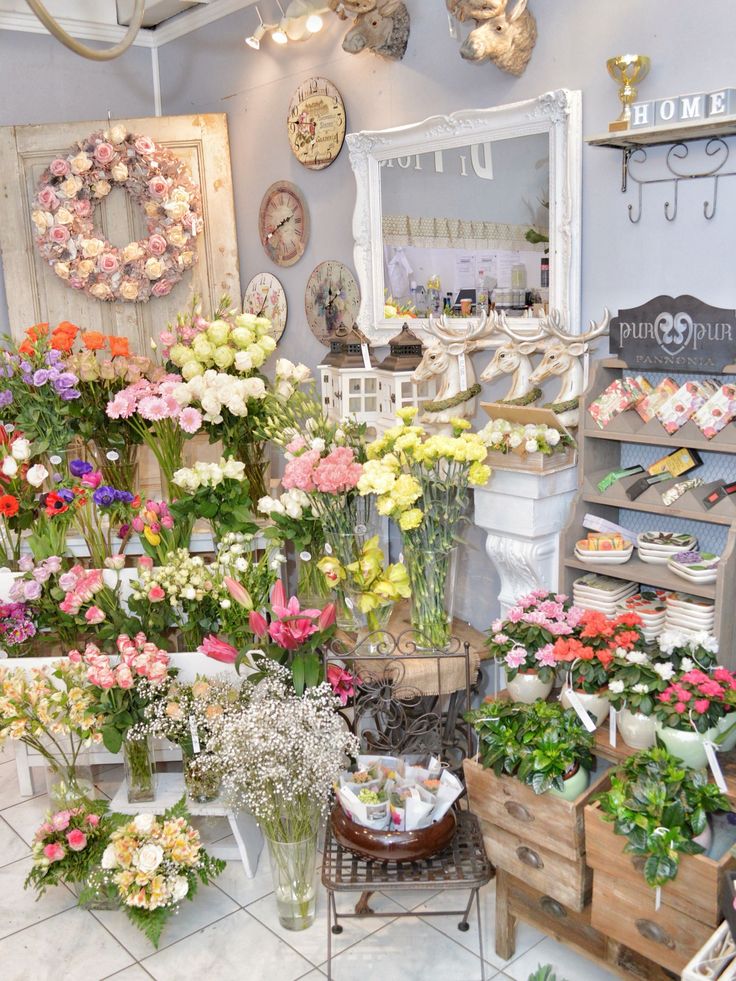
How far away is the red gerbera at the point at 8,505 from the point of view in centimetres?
332

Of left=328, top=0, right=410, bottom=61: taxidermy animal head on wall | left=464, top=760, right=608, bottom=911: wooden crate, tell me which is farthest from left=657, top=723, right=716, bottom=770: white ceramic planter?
left=328, top=0, right=410, bottom=61: taxidermy animal head on wall

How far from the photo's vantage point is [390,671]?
114 inches

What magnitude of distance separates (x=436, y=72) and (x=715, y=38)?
113 centimetres

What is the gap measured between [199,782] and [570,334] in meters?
1.82

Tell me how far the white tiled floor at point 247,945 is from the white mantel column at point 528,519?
992mm

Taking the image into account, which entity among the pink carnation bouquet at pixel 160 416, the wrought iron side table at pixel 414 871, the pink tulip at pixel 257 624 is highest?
the pink carnation bouquet at pixel 160 416

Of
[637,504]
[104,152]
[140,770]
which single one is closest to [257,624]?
[140,770]

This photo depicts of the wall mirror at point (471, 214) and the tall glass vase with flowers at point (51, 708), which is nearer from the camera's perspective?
the tall glass vase with flowers at point (51, 708)

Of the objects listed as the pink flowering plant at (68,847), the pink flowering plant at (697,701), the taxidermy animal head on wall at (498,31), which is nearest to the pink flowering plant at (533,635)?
the pink flowering plant at (697,701)

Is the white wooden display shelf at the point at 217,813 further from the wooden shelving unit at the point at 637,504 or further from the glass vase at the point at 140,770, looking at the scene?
the wooden shelving unit at the point at 637,504

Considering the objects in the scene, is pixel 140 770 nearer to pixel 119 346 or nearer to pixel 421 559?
pixel 421 559

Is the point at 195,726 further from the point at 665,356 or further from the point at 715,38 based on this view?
the point at 715,38

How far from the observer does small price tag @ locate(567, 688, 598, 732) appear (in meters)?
2.38

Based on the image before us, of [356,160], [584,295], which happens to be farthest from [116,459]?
[584,295]
